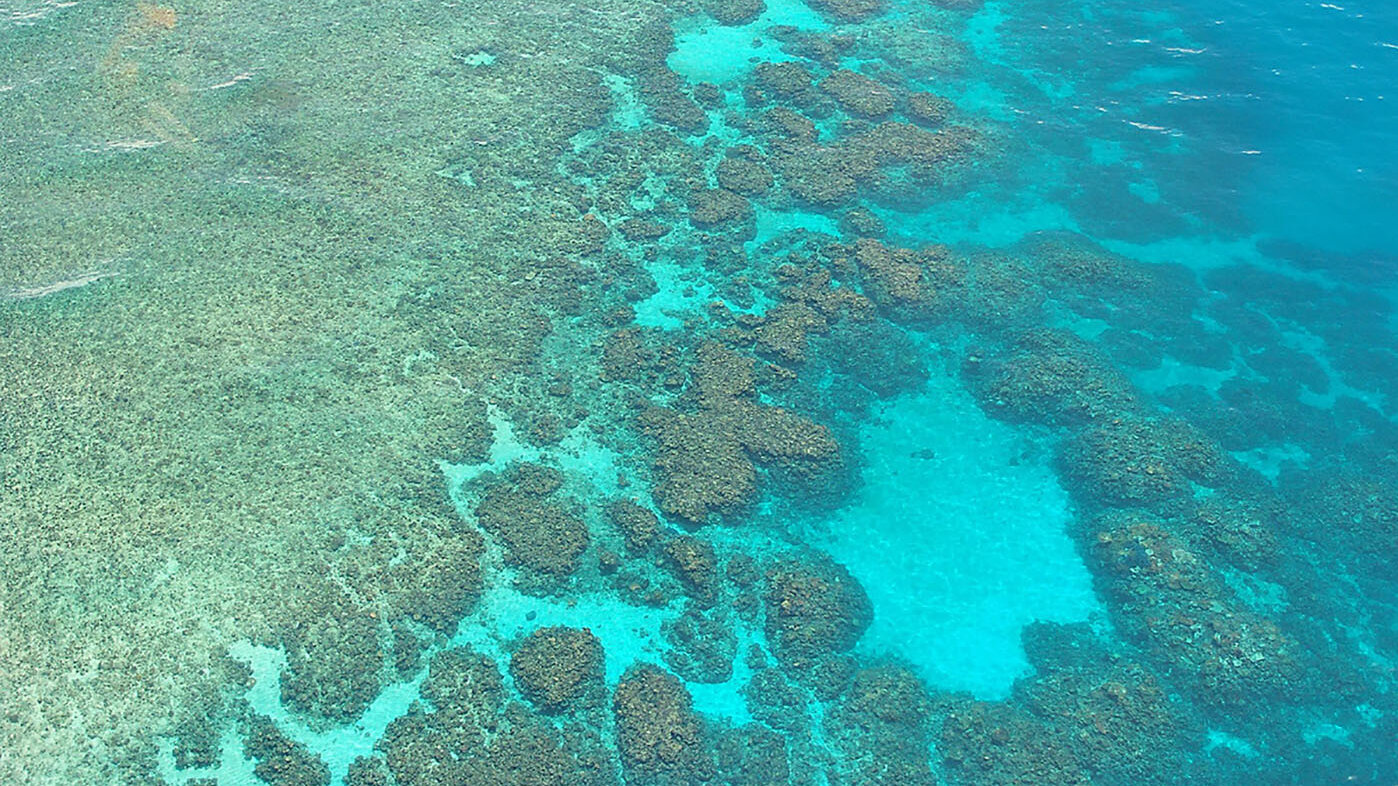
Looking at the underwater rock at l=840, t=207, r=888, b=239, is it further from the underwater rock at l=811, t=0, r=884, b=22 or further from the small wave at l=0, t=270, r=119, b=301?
the small wave at l=0, t=270, r=119, b=301

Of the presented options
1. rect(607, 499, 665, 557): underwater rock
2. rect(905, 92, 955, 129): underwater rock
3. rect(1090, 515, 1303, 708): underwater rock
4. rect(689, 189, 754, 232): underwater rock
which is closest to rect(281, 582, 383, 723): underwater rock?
rect(607, 499, 665, 557): underwater rock

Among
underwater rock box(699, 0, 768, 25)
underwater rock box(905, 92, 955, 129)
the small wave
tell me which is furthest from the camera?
underwater rock box(699, 0, 768, 25)

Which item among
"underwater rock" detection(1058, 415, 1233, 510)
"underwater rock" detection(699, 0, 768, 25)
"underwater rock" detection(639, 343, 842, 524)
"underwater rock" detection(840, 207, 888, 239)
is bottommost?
"underwater rock" detection(639, 343, 842, 524)

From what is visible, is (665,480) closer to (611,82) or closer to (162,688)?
(162,688)

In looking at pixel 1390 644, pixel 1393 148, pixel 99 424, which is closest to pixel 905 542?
pixel 1390 644

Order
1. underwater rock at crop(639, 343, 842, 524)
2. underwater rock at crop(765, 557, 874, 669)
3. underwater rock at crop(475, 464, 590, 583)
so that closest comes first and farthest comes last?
underwater rock at crop(765, 557, 874, 669) < underwater rock at crop(475, 464, 590, 583) < underwater rock at crop(639, 343, 842, 524)

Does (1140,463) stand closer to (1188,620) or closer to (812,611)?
(1188,620)

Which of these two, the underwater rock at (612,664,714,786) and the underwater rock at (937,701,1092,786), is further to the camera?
the underwater rock at (937,701,1092,786)
